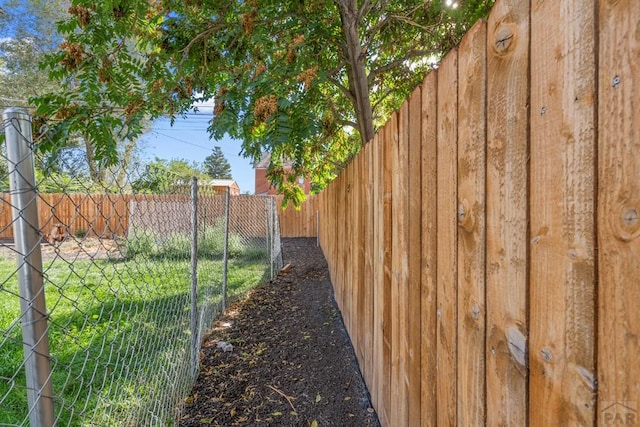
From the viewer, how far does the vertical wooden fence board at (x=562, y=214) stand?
63 centimetres

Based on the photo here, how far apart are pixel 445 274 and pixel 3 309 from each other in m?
5.44

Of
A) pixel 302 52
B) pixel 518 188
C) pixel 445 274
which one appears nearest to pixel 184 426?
pixel 445 274

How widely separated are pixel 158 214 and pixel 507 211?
2455 millimetres

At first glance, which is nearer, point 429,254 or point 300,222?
point 429,254

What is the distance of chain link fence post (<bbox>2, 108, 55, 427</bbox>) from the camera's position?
0.97 m

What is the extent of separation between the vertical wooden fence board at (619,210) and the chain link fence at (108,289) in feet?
4.56

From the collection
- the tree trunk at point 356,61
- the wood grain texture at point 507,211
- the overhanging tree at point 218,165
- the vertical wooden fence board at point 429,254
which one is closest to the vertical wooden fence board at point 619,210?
the wood grain texture at point 507,211

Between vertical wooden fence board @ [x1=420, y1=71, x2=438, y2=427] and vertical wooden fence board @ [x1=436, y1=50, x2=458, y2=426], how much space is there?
45 mm

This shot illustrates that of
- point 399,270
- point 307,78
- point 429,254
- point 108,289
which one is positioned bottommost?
point 108,289

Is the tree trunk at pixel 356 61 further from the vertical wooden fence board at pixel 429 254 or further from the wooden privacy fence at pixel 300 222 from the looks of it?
the wooden privacy fence at pixel 300 222

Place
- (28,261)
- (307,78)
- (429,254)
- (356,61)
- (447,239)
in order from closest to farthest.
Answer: (28,261) → (447,239) → (429,254) → (307,78) → (356,61)

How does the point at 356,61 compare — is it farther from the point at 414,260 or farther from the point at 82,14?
the point at 414,260

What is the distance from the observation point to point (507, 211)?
0.85m

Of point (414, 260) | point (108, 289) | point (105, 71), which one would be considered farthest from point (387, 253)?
point (105, 71)
